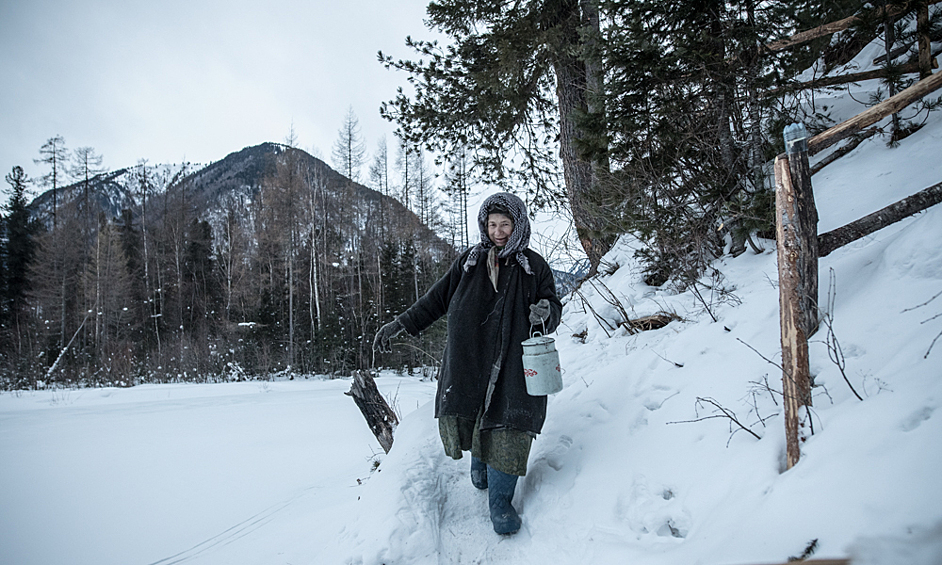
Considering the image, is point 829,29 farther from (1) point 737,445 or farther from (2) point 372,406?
(2) point 372,406

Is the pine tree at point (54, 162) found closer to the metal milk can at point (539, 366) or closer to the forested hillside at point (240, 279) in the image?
the forested hillside at point (240, 279)

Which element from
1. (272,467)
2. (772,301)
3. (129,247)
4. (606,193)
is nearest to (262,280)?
(129,247)

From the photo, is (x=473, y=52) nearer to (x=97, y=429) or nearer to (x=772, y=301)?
(x=772, y=301)

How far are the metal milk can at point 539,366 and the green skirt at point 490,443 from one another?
30 centimetres

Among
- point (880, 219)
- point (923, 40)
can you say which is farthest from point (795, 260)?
point (923, 40)

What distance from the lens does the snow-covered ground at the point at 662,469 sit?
1248mm

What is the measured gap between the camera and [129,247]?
2833 centimetres

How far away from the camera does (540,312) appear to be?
7.98ft

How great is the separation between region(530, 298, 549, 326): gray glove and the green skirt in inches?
25.2

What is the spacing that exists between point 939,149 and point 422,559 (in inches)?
175

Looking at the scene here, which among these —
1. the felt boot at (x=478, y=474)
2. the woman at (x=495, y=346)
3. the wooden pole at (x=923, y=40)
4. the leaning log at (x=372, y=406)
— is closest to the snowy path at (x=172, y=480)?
the leaning log at (x=372, y=406)

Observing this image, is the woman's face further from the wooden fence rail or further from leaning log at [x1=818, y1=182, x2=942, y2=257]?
leaning log at [x1=818, y1=182, x2=942, y2=257]

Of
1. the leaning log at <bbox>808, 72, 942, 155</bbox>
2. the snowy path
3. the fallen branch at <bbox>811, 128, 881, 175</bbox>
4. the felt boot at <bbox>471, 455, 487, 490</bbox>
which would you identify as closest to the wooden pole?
the fallen branch at <bbox>811, 128, 881, 175</bbox>

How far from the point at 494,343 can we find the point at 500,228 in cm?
72
